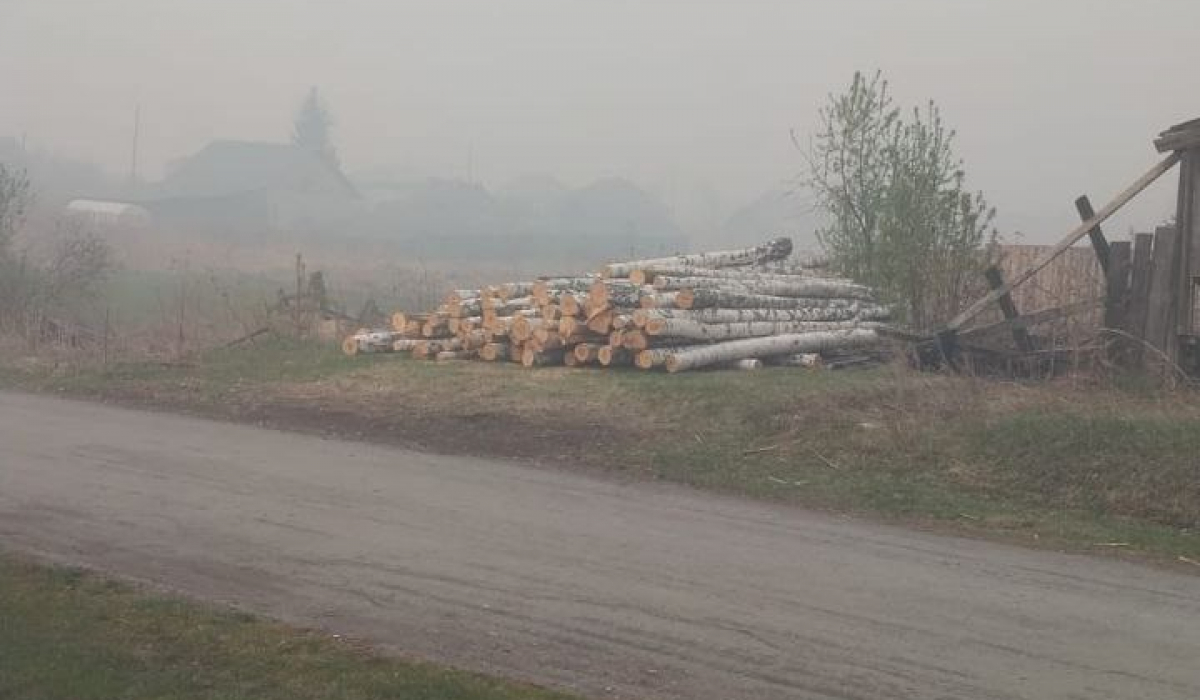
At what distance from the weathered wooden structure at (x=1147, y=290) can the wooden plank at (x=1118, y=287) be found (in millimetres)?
13

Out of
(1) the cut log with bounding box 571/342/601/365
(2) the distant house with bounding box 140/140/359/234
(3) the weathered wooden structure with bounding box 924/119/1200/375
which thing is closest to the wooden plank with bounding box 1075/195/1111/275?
(3) the weathered wooden structure with bounding box 924/119/1200/375

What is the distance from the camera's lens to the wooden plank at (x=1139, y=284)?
15.3 meters

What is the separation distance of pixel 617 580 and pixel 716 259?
1433 centimetres

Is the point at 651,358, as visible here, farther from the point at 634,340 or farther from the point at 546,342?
the point at 546,342

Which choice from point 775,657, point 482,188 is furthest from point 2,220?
point 482,188

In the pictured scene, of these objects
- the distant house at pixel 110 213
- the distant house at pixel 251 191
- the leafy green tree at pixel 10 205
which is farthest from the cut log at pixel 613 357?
the distant house at pixel 251 191

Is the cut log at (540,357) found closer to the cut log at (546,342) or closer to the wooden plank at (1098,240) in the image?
the cut log at (546,342)

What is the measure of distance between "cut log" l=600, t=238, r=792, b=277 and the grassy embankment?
2.93m

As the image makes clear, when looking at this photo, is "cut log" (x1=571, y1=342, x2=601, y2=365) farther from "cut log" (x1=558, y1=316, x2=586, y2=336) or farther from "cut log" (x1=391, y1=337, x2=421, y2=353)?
"cut log" (x1=391, y1=337, x2=421, y2=353)

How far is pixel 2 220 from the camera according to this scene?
2556 cm

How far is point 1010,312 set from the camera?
54.4 feet

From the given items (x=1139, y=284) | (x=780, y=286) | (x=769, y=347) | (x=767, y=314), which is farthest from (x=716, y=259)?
(x=1139, y=284)

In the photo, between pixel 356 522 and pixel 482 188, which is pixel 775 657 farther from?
pixel 482 188

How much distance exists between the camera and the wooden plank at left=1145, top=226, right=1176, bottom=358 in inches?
579
